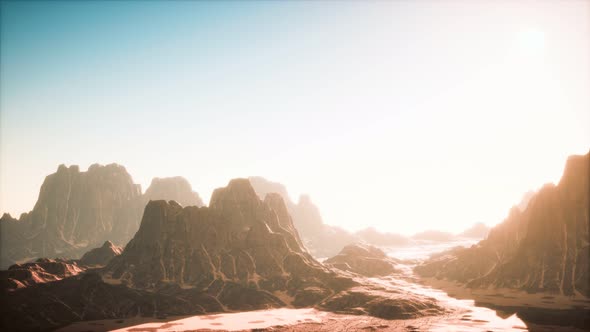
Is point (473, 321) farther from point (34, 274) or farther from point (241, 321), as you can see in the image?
point (34, 274)

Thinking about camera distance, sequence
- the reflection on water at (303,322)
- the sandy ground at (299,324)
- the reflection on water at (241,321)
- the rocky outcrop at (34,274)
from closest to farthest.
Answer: the sandy ground at (299,324), the reflection on water at (303,322), the reflection on water at (241,321), the rocky outcrop at (34,274)

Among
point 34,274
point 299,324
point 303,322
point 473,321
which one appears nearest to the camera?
point 473,321

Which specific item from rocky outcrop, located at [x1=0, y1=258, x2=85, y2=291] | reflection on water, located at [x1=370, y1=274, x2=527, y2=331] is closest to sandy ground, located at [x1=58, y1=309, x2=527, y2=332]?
reflection on water, located at [x1=370, y1=274, x2=527, y2=331]

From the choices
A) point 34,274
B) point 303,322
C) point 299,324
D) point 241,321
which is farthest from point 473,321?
point 34,274

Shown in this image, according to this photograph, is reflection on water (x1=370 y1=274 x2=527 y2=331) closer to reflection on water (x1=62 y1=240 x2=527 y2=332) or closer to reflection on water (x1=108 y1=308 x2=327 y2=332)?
reflection on water (x1=62 y1=240 x2=527 y2=332)

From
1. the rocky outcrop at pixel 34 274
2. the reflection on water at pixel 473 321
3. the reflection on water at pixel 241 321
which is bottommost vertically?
the reflection on water at pixel 241 321

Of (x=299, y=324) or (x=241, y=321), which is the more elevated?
(x=299, y=324)

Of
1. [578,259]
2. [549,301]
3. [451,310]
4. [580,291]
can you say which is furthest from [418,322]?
[578,259]

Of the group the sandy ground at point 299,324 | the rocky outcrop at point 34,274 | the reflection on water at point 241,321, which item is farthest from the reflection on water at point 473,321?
the rocky outcrop at point 34,274

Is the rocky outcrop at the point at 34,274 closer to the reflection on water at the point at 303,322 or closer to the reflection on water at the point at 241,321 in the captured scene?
the reflection on water at the point at 303,322

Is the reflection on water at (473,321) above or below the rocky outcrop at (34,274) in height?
below

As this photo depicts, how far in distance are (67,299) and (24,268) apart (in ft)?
110

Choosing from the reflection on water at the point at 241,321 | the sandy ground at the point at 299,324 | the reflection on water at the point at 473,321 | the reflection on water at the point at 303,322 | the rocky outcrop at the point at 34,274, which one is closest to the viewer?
the reflection on water at the point at 473,321

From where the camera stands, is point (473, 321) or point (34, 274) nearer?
point (473, 321)
